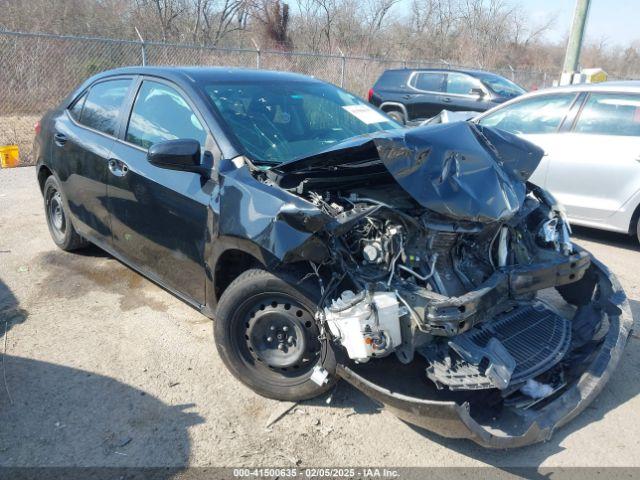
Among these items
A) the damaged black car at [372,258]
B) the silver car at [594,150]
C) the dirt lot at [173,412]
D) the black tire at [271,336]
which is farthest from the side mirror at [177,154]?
the silver car at [594,150]

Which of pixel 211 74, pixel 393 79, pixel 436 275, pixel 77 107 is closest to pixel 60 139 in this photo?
pixel 77 107

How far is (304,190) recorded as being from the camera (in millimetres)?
2877

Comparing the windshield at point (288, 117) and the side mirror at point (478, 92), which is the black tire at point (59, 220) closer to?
the windshield at point (288, 117)

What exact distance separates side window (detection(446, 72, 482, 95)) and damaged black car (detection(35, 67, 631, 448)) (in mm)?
8409

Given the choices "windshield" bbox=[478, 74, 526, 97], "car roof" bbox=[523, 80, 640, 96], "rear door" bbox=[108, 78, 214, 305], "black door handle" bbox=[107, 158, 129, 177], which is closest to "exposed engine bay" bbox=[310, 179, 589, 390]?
"rear door" bbox=[108, 78, 214, 305]

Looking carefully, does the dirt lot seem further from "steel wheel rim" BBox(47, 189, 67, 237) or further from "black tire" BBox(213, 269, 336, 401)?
"steel wheel rim" BBox(47, 189, 67, 237)

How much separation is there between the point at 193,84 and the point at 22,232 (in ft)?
11.7

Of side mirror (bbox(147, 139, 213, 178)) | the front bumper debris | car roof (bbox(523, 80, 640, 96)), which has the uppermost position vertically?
car roof (bbox(523, 80, 640, 96))

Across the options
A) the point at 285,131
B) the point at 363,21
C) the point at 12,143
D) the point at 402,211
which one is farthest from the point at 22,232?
the point at 363,21

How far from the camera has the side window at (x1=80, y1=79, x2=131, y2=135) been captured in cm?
415

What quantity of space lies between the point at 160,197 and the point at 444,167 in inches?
72.7

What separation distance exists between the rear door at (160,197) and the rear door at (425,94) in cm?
876

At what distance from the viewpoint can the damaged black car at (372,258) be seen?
8.56 ft

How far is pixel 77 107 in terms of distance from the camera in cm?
476
